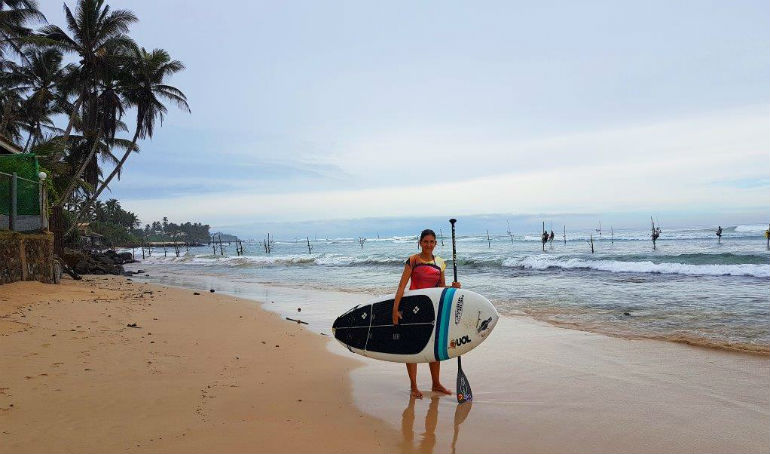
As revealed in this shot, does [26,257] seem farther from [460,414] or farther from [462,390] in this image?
[460,414]

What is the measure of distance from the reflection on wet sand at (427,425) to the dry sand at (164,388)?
140 millimetres

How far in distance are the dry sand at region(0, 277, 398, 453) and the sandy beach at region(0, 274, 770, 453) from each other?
0.02 meters

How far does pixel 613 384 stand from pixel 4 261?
35.1 ft

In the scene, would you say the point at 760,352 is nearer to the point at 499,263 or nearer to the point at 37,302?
the point at 37,302

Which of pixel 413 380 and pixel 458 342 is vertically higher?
pixel 458 342

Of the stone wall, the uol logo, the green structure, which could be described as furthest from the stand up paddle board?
the green structure

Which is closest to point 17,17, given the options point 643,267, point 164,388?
point 164,388

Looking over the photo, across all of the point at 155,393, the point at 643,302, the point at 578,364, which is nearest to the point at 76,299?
the point at 155,393

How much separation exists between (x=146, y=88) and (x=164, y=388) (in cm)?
2614

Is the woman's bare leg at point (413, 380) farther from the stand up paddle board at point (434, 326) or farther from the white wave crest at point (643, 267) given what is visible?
the white wave crest at point (643, 267)

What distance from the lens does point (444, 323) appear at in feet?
14.5

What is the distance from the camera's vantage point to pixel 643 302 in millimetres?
11125

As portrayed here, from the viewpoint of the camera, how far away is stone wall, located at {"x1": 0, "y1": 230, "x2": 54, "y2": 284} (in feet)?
29.2

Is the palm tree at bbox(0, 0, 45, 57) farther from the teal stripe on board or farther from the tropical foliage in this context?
the teal stripe on board
